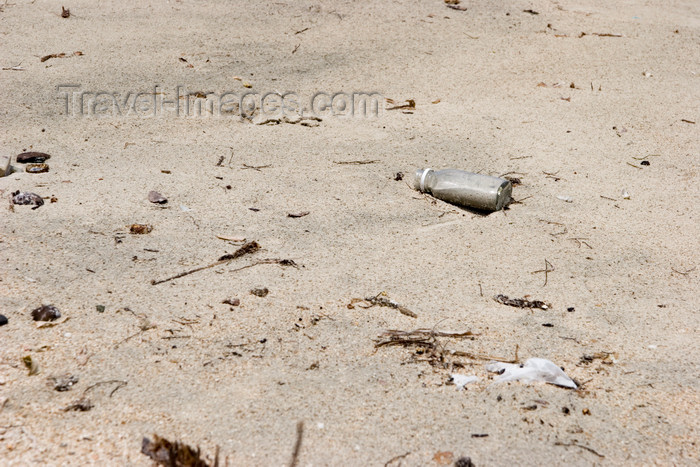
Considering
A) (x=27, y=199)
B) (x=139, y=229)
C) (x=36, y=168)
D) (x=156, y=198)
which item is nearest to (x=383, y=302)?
(x=139, y=229)

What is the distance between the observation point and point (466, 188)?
2910mm

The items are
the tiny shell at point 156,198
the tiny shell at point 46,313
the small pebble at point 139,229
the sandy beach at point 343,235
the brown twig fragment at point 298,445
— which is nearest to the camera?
the brown twig fragment at point 298,445

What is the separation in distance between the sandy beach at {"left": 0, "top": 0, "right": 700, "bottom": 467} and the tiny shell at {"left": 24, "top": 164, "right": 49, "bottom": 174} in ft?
0.11

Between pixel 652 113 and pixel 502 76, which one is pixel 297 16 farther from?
pixel 652 113

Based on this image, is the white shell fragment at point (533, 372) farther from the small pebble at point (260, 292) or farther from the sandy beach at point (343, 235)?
the small pebble at point (260, 292)

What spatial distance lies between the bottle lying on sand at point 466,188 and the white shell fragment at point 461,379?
111 cm

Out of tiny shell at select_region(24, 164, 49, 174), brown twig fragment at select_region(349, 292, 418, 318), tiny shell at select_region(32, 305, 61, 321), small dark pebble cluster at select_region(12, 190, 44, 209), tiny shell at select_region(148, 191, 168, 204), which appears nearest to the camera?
tiny shell at select_region(32, 305, 61, 321)

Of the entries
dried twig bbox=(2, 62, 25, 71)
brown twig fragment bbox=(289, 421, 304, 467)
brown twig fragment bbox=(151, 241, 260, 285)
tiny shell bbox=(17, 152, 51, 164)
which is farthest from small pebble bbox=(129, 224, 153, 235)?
→ dried twig bbox=(2, 62, 25, 71)

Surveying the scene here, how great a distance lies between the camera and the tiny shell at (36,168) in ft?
9.61

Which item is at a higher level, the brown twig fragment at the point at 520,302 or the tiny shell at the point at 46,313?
the brown twig fragment at the point at 520,302

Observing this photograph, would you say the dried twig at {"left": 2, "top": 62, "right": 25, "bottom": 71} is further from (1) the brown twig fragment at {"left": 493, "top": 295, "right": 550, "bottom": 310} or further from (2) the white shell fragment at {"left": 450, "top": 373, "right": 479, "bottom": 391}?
(2) the white shell fragment at {"left": 450, "top": 373, "right": 479, "bottom": 391}

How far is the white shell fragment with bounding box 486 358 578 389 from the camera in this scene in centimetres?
189

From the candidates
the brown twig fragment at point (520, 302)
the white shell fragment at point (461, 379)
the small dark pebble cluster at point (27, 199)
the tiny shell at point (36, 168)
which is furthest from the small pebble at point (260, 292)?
the tiny shell at point (36, 168)

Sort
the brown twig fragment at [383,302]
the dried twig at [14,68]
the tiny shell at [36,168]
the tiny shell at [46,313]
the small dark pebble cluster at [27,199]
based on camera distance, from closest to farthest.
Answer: the tiny shell at [46,313]
the brown twig fragment at [383,302]
the small dark pebble cluster at [27,199]
the tiny shell at [36,168]
the dried twig at [14,68]
